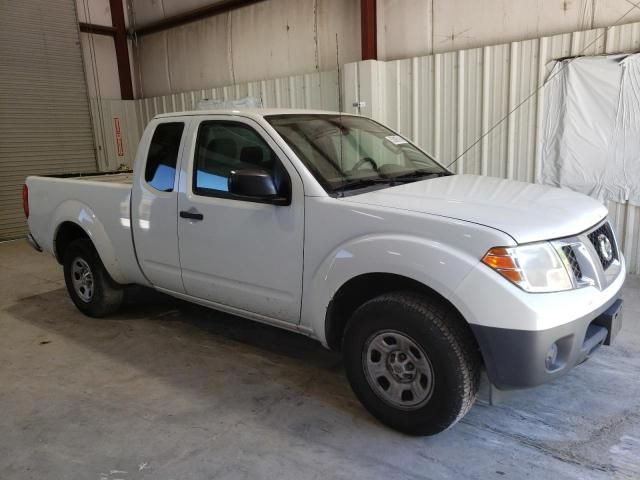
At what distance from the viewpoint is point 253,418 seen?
9.92 feet

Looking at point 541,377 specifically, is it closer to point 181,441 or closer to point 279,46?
point 181,441

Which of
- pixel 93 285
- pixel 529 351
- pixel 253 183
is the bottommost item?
pixel 93 285

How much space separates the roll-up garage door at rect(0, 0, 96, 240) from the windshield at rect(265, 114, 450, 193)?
827 cm

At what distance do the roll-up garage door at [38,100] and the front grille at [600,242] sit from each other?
992cm

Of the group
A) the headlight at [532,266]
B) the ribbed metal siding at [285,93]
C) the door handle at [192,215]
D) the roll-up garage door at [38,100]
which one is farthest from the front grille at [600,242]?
the roll-up garage door at [38,100]

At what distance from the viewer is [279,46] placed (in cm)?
895

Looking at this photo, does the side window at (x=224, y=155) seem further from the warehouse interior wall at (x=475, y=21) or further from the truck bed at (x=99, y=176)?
the warehouse interior wall at (x=475, y=21)

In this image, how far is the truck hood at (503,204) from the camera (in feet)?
8.09

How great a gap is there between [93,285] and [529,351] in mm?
3749

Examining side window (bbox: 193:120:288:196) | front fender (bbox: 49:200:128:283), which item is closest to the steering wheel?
side window (bbox: 193:120:288:196)

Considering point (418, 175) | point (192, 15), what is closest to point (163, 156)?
point (418, 175)

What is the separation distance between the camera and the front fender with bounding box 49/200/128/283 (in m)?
4.37

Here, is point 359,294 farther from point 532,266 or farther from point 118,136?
point 118,136

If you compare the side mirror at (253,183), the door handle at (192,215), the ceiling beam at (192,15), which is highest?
the ceiling beam at (192,15)
